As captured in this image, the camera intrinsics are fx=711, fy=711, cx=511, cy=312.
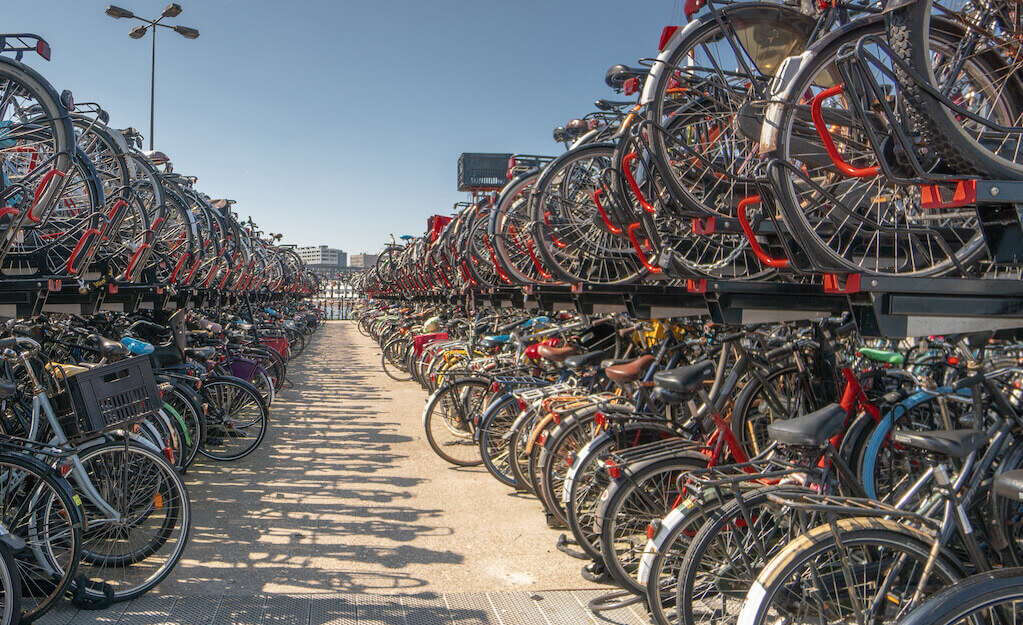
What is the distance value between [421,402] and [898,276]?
8.40 meters

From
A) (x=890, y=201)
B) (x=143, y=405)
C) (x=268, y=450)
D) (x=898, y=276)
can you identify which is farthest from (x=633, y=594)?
(x=268, y=450)

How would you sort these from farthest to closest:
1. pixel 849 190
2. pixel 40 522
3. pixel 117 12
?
1. pixel 117 12
2. pixel 40 522
3. pixel 849 190

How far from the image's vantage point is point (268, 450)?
7.14 m

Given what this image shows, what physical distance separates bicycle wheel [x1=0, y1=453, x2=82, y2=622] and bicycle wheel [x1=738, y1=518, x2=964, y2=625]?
116 inches

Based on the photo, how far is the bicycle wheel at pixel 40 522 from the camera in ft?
10.6

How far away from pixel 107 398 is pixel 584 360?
3124 millimetres

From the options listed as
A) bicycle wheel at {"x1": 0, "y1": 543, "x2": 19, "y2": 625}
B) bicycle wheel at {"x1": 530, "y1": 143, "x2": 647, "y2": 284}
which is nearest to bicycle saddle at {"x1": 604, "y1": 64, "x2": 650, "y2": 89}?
bicycle wheel at {"x1": 530, "y1": 143, "x2": 647, "y2": 284}

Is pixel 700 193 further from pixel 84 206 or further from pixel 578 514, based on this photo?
pixel 84 206

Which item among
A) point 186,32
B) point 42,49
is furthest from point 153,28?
point 42,49

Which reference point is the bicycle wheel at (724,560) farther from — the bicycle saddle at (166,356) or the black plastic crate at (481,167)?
the black plastic crate at (481,167)

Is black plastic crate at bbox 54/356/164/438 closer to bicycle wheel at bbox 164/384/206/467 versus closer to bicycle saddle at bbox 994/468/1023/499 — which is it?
bicycle wheel at bbox 164/384/206/467

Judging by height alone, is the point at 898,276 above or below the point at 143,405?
above

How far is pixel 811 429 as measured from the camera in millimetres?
2562

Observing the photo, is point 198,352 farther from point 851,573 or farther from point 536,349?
point 851,573
